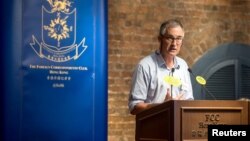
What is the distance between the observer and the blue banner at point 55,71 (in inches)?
122

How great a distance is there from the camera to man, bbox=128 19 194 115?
2883 millimetres

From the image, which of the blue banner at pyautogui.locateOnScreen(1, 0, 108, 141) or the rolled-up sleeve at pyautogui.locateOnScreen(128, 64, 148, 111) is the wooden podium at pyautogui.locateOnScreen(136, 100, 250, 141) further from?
the blue banner at pyautogui.locateOnScreen(1, 0, 108, 141)

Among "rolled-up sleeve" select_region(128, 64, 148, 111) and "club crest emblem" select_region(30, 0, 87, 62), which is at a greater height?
"club crest emblem" select_region(30, 0, 87, 62)

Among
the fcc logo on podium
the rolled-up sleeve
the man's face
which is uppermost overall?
the man's face

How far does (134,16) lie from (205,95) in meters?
1.10

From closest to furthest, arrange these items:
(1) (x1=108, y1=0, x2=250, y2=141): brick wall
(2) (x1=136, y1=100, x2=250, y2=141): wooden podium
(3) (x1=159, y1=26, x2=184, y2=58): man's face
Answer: (2) (x1=136, y1=100, x2=250, y2=141): wooden podium
(3) (x1=159, y1=26, x2=184, y2=58): man's face
(1) (x1=108, y1=0, x2=250, y2=141): brick wall

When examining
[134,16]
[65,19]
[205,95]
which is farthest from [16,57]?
[205,95]

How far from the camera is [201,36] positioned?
4.75 meters

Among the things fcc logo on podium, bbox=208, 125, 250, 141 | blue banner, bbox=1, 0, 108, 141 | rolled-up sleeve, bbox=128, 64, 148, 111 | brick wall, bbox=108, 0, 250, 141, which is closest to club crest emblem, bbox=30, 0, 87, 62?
blue banner, bbox=1, 0, 108, 141

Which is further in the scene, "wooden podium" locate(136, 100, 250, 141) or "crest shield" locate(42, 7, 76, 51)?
"crest shield" locate(42, 7, 76, 51)

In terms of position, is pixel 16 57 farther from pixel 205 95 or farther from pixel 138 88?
pixel 205 95

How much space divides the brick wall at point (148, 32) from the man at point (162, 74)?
4.35ft

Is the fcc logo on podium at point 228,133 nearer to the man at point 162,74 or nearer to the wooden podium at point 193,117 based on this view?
the wooden podium at point 193,117

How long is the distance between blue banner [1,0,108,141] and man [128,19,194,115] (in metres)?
0.47
